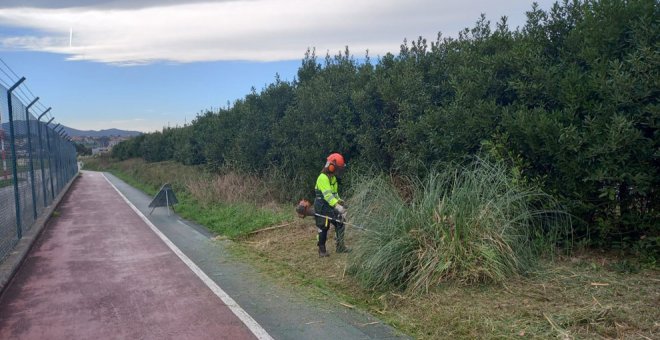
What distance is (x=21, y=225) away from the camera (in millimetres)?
10992

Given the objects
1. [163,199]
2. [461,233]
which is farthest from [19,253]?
[461,233]

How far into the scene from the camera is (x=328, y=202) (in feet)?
28.2

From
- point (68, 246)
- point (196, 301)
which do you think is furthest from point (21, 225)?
point (196, 301)

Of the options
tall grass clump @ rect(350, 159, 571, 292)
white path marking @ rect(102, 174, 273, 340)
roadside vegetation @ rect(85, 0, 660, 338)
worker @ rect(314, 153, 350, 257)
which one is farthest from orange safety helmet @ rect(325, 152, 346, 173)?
white path marking @ rect(102, 174, 273, 340)

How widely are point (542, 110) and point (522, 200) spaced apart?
1240 millimetres

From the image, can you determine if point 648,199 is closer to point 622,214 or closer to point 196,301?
point 622,214

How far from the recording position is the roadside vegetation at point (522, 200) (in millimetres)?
5961

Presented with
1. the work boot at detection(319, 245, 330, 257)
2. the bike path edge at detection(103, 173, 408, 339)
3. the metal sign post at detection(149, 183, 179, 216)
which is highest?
the metal sign post at detection(149, 183, 179, 216)

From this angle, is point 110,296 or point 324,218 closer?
point 110,296

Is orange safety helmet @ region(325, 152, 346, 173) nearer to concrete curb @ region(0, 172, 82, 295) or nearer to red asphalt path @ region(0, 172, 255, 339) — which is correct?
red asphalt path @ region(0, 172, 255, 339)

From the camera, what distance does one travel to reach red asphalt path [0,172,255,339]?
5.80 metres

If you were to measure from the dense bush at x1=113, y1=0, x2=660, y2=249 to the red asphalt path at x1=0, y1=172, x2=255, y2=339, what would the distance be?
4.55 meters

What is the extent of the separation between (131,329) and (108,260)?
3.93 metres

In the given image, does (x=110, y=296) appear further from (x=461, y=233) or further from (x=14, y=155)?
(x=14, y=155)
